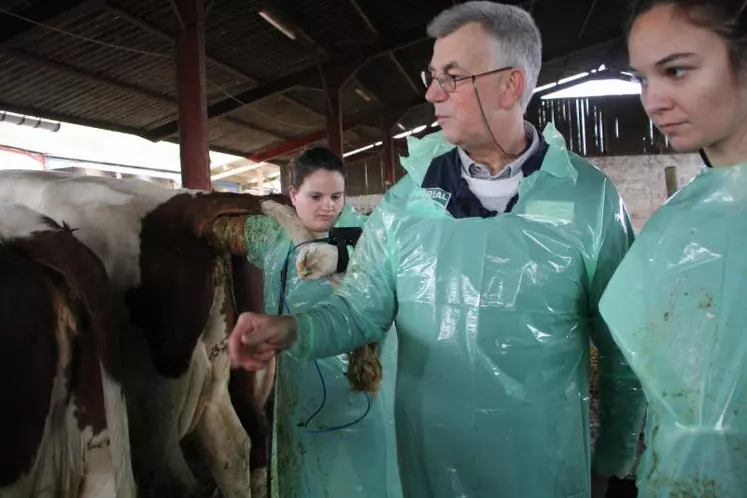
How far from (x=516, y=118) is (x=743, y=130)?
52 cm

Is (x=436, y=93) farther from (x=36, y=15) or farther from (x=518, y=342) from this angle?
(x=36, y=15)

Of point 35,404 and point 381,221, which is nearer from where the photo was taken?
point 381,221

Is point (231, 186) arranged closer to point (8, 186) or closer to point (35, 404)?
point (8, 186)

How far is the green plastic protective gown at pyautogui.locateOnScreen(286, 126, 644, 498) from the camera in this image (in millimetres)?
1262

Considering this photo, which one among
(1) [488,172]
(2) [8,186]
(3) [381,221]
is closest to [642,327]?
(1) [488,172]

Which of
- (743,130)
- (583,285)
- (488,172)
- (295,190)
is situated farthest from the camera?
(295,190)

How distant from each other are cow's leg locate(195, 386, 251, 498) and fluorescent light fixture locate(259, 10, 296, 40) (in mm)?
4895

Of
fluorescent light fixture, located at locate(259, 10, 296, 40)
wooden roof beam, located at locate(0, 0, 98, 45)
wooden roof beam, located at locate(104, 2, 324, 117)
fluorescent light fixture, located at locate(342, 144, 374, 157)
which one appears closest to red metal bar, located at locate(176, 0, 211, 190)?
wooden roof beam, located at locate(104, 2, 324, 117)

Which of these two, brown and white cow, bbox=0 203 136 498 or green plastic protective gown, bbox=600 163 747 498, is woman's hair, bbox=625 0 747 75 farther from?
brown and white cow, bbox=0 203 136 498

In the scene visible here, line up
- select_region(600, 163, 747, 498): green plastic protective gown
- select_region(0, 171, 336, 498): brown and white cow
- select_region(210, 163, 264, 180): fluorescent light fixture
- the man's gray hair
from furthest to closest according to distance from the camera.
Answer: select_region(210, 163, 264, 180): fluorescent light fixture < select_region(0, 171, 336, 498): brown and white cow < the man's gray hair < select_region(600, 163, 747, 498): green plastic protective gown

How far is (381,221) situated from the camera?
4.84 feet

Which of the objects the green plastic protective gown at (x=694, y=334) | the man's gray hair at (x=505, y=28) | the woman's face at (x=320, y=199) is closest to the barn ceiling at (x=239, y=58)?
the woman's face at (x=320, y=199)

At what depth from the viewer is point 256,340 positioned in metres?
1.22

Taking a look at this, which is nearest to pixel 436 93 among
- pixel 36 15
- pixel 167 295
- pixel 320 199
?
pixel 320 199
